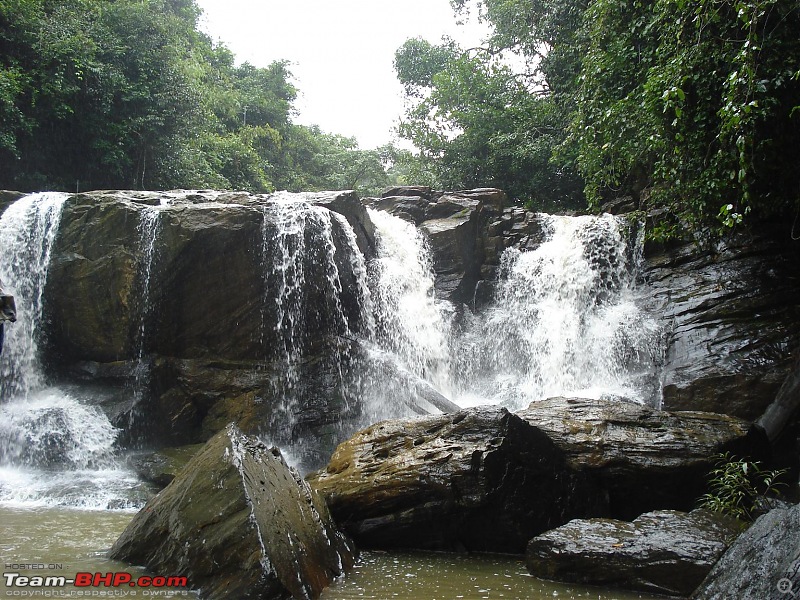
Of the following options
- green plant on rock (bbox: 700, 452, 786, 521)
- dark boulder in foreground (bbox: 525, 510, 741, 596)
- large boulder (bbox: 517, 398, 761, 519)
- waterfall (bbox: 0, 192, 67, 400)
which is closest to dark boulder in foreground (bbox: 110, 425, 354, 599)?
dark boulder in foreground (bbox: 525, 510, 741, 596)

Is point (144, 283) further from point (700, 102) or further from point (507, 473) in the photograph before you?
point (700, 102)

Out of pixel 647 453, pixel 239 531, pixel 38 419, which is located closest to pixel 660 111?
pixel 647 453

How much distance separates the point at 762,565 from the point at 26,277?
1202 centimetres

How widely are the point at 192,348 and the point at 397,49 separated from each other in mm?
19564

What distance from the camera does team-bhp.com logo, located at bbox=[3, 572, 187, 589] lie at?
4.39 metres

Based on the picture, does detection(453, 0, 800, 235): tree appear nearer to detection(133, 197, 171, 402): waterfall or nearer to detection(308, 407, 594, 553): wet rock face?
detection(308, 407, 594, 553): wet rock face

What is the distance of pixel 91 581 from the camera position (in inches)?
178

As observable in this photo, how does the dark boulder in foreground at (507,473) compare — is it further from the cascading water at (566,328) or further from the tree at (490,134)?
the tree at (490,134)

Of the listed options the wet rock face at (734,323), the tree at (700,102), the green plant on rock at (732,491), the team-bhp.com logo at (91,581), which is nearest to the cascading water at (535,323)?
the wet rock face at (734,323)

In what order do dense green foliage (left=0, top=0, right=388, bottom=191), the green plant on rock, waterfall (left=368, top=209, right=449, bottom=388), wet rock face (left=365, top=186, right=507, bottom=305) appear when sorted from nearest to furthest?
the green plant on rock < waterfall (left=368, top=209, right=449, bottom=388) < wet rock face (left=365, top=186, right=507, bottom=305) < dense green foliage (left=0, top=0, right=388, bottom=191)

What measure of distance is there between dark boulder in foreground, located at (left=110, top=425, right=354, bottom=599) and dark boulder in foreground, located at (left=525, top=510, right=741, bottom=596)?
5.69ft

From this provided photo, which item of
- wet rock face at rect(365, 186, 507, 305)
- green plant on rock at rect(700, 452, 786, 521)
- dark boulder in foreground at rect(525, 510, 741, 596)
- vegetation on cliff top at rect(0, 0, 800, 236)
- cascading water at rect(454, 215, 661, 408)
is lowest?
dark boulder in foreground at rect(525, 510, 741, 596)

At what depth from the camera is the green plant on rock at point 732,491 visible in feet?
18.3

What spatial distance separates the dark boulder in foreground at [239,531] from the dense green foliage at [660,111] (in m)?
5.76
